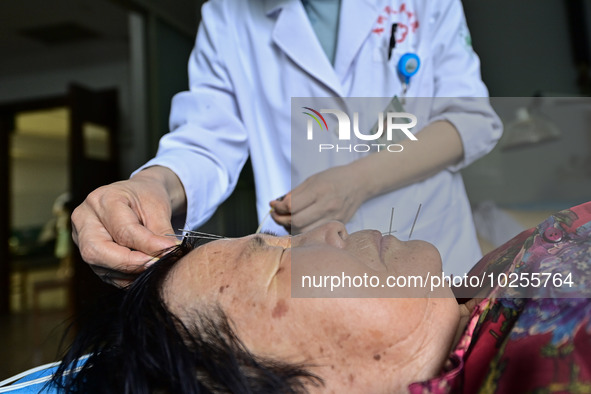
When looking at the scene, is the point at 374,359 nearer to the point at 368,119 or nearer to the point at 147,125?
the point at 368,119

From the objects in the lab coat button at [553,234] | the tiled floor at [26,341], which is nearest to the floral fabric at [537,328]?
the lab coat button at [553,234]

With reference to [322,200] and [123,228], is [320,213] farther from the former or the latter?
[123,228]

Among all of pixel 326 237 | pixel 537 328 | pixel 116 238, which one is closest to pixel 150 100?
pixel 116 238

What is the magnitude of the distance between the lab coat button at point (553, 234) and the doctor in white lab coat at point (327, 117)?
0.28 meters

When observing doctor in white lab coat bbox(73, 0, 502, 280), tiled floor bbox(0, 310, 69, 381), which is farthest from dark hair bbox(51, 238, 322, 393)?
tiled floor bbox(0, 310, 69, 381)

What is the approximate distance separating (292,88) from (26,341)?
384cm

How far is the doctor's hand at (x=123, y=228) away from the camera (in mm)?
730

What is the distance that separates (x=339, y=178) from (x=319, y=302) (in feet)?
1.45

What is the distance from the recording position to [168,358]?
24.9 inches

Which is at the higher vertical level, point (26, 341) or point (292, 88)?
point (292, 88)

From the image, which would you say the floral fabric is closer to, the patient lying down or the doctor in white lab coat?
the patient lying down

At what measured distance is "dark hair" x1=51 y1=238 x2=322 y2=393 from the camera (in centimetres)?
62

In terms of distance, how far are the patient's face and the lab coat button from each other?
16 cm

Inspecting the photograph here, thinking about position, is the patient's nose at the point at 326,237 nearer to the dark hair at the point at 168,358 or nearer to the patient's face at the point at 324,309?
the patient's face at the point at 324,309
